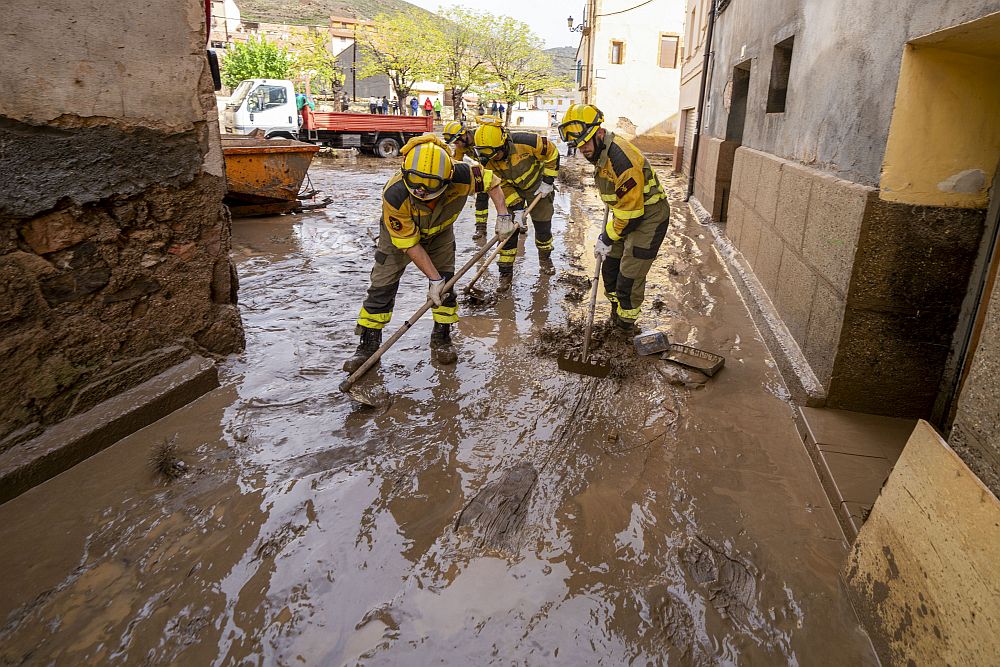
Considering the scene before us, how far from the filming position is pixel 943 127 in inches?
104

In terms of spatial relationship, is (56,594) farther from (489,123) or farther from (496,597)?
(489,123)

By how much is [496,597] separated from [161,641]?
115cm

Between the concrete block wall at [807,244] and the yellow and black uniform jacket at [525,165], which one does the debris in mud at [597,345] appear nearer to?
the concrete block wall at [807,244]

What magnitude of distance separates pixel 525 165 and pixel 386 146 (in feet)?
44.8

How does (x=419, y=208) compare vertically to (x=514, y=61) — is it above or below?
below

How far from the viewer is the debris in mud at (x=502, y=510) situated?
2.43 meters

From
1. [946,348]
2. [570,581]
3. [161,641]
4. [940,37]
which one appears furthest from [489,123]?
[161,641]

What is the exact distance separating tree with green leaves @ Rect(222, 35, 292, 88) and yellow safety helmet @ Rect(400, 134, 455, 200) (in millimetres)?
34620

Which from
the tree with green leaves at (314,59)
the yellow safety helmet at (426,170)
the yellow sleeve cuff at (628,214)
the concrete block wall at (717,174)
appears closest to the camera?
the yellow safety helmet at (426,170)

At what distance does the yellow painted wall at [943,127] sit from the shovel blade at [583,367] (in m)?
1.92

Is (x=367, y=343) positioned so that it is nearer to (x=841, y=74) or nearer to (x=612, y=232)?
(x=612, y=232)

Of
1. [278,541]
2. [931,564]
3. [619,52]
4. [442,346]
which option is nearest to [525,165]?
[442,346]

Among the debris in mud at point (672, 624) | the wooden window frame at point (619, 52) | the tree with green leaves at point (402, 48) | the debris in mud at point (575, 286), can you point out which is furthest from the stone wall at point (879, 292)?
the tree with green leaves at point (402, 48)

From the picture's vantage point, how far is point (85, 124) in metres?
2.95
